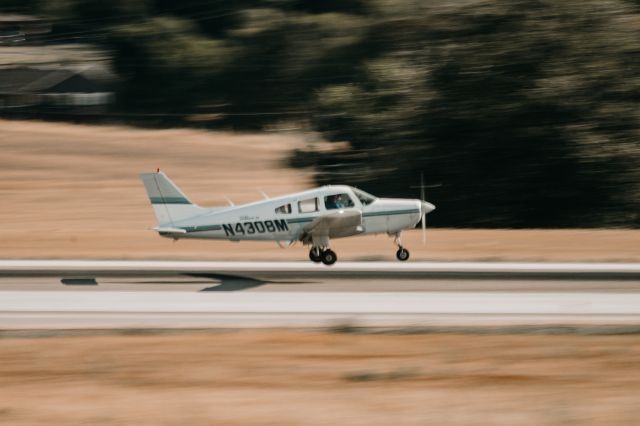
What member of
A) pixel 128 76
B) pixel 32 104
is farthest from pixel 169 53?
pixel 32 104

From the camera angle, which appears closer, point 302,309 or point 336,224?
point 302,309

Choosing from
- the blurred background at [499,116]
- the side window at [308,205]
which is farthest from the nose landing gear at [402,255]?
the blurred background at [499,116]

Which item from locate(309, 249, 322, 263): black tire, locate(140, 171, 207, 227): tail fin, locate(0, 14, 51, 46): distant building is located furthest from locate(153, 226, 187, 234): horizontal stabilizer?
locate(0, 14, 51, 46): distant building

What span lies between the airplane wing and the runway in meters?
0.89

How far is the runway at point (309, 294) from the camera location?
20.6 meters

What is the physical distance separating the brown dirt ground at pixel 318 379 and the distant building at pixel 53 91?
6373cm

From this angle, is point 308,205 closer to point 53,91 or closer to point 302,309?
point 302,309

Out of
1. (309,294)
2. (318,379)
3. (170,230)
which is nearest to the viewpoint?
(318,379)

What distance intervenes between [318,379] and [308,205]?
12.5 meters

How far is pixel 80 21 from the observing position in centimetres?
8562

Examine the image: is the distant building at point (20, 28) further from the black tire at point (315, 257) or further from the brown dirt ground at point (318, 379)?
the brown dirt ground at point (318, 379)

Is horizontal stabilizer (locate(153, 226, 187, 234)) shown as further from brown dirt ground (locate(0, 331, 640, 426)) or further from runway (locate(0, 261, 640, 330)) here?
brown dirt ground (locate(0, 331, 640, 426))

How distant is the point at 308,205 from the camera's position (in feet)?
88.2

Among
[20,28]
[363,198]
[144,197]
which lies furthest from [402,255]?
[20,28]
